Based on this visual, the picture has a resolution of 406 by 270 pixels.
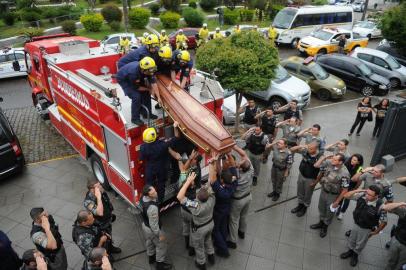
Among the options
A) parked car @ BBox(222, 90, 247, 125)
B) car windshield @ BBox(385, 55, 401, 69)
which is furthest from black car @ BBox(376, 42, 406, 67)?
parked car @ BBox(222, 90, 247, 125)

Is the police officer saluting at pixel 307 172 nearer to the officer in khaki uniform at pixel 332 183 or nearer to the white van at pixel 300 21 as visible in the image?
the officer in khaki uniform at pixel 332 183

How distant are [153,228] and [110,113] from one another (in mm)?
2250

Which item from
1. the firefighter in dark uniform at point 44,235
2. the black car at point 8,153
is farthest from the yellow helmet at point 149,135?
the black car at point 8,153

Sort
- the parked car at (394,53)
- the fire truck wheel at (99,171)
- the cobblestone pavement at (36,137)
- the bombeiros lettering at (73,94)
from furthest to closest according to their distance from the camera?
the parked car at (394,53) < the cobblestone pavement at (36,137) < the fire truck wheel at (99,171) < the bombeiros lettering at (73,94)

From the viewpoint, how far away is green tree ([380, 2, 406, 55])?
47.3ft

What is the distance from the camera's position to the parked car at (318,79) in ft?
44.4

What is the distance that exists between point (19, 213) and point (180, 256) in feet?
12.7

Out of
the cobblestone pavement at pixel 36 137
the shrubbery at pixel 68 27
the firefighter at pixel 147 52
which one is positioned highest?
the firefighter at pixel 147 52

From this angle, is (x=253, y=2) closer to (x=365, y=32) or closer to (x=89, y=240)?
(x=365, y=32)

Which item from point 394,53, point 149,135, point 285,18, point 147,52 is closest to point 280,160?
point 149,135

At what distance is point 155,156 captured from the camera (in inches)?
221

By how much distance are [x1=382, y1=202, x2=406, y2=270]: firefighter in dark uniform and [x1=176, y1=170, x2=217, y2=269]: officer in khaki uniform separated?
2732 millimetres

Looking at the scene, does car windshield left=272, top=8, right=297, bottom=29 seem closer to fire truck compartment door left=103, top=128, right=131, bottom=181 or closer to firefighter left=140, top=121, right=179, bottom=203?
fire truck compartment door left=103, top=128, right=131, bottom=181

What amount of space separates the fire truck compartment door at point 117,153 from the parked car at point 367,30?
2347cm
